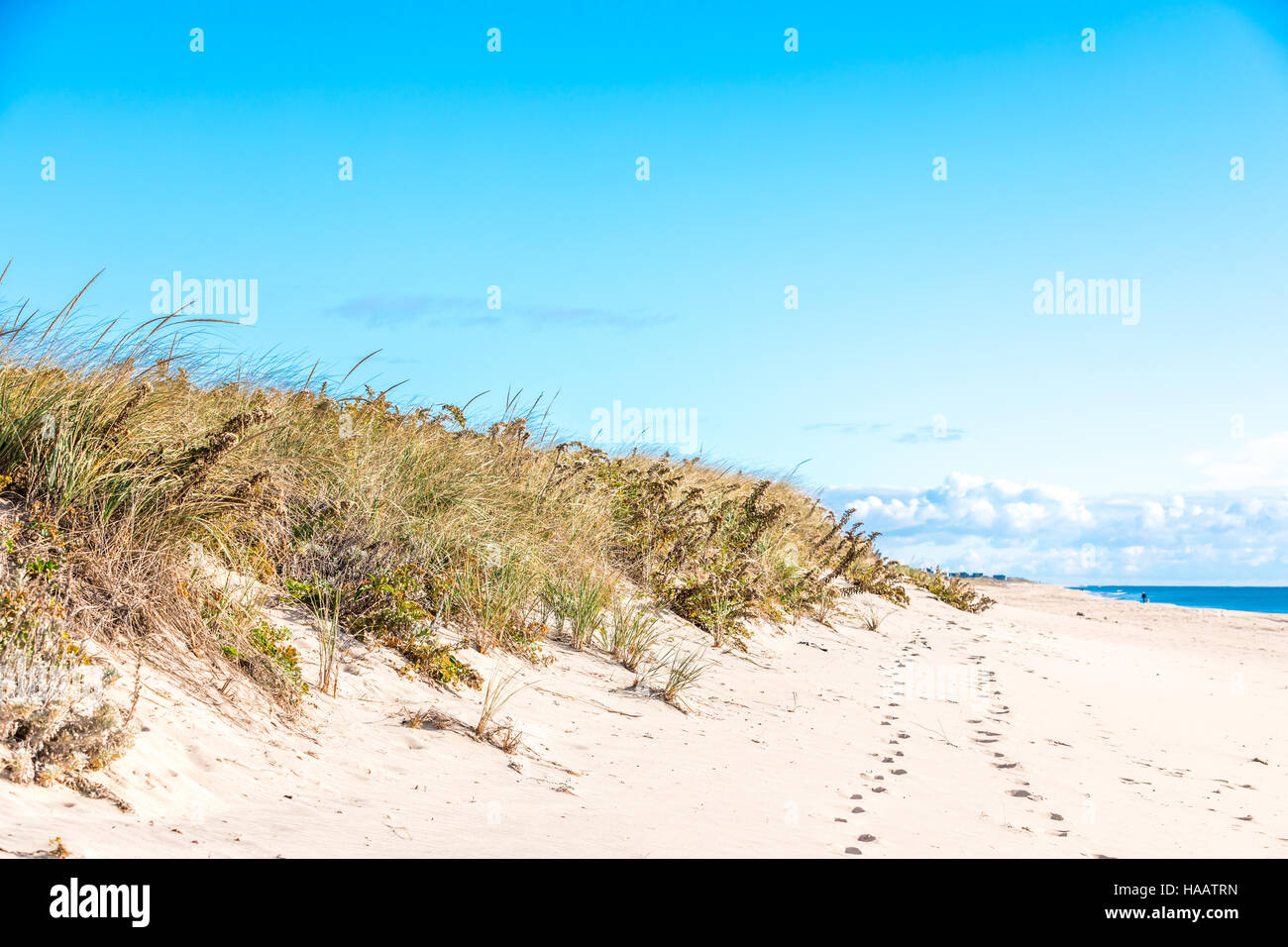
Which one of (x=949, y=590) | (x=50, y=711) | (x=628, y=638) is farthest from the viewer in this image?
(x=949, y=590)

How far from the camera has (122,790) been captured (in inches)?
124

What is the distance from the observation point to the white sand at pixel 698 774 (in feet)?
10.8

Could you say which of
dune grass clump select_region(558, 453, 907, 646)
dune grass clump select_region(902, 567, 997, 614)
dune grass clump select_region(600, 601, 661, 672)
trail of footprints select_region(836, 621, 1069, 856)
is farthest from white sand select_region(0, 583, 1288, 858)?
dune grass clump select_region(902, 567, 997, 614)

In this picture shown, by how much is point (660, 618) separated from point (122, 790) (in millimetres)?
5662

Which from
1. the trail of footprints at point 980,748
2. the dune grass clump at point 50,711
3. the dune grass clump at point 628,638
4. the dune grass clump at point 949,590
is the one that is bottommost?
the dune grass clump at point 949,590

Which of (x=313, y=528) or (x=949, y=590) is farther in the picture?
(x=949, y=590)

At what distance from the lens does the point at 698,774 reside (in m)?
4.79

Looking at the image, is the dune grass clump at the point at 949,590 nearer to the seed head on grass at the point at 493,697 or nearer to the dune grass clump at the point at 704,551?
the dune grass clump at the point at 704,551

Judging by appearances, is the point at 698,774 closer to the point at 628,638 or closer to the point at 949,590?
the point at 628,638

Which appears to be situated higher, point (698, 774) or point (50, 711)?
point (50, 711)

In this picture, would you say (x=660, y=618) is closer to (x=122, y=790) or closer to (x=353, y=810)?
(x=353, y=810)

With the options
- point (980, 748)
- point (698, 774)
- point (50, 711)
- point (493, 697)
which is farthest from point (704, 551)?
point (50, 711)

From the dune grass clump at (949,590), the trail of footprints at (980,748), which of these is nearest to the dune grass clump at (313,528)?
the trail of footprints at (980,748)

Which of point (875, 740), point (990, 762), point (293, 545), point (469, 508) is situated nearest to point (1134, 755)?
point (990, 762)
